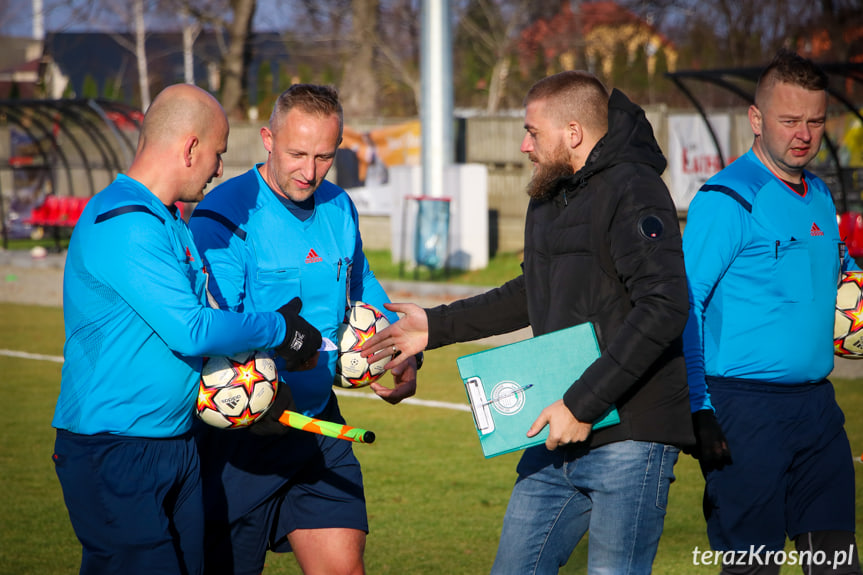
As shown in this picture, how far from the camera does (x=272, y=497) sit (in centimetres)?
399

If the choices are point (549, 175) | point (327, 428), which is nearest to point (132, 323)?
point (327, 428)

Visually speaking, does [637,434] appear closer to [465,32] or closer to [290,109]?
[290,109]

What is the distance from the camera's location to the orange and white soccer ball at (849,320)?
414 cm

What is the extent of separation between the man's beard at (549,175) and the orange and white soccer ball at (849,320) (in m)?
1.54

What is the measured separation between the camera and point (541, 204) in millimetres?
3480

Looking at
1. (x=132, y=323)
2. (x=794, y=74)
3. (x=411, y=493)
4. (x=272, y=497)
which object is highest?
(x=794, y=74)

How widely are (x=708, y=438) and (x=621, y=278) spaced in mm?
708

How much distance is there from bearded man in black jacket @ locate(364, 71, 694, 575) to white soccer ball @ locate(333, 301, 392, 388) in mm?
921

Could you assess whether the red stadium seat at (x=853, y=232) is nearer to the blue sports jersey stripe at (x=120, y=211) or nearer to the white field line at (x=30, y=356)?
the white field line at (x=30, y=356)

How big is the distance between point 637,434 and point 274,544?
1679 millimetres

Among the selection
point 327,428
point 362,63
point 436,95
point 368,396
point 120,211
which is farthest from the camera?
Answer: point 362,63

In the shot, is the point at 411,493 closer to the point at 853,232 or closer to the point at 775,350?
the point at 775,350

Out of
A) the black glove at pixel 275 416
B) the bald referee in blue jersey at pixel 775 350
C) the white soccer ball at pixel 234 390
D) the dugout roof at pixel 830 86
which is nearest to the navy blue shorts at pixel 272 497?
the black glove at pixel 275 416

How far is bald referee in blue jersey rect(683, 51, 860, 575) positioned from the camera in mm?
3805
